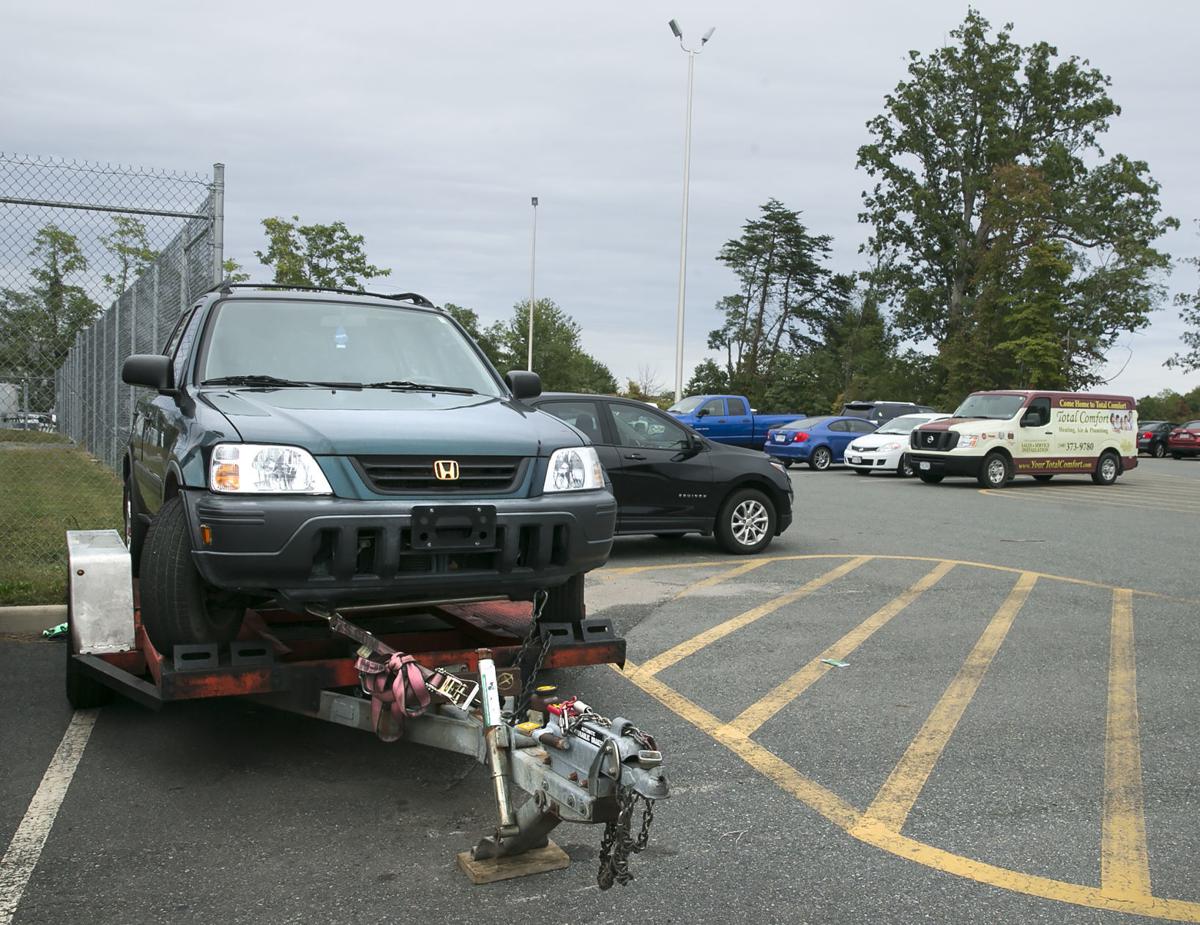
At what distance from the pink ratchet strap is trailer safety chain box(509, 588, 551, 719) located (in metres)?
0.44

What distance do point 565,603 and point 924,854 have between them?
1.90 metres

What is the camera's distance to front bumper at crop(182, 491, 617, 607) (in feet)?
13.1

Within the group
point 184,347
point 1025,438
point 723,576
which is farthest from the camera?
point 1025,438

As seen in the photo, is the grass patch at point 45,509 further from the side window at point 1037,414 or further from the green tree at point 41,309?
the side window at point 1037,414

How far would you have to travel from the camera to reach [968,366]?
157 ft

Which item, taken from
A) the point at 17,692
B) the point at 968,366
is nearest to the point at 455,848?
the point at 17,692

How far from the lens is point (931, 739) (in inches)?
201

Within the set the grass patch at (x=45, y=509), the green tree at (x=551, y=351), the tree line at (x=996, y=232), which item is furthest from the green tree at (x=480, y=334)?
the grass patch at (x=45, y=509)

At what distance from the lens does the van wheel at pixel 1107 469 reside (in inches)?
907

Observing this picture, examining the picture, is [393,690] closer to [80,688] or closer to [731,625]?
[80,688]

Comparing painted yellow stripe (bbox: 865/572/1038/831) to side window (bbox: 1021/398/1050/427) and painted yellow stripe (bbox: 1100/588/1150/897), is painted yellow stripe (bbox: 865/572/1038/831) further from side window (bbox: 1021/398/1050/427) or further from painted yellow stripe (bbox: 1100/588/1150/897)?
side window (bbox: 1021/398/1050/427)

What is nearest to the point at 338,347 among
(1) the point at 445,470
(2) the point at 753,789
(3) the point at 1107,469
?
(1) the point at 445,470

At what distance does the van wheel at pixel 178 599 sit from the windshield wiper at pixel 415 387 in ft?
3.92

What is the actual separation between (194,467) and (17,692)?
7.06 ft
